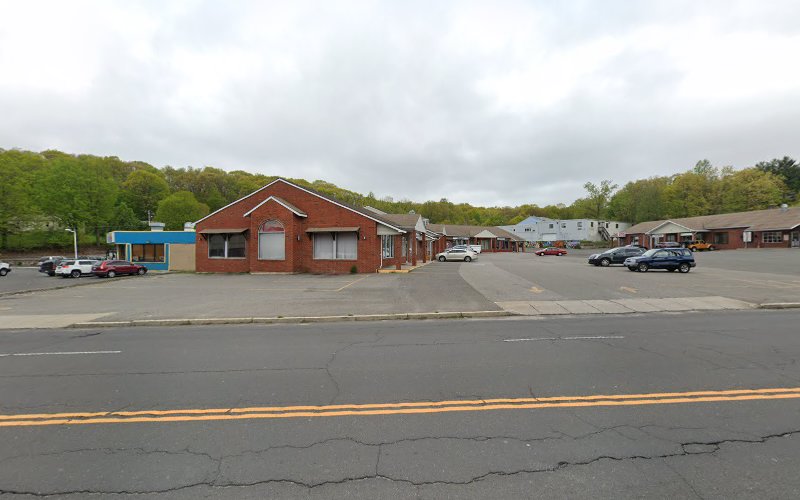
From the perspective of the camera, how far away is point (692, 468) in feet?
10.8

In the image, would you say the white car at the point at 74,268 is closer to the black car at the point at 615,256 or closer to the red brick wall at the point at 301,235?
the red brick wall at the point at 301,235

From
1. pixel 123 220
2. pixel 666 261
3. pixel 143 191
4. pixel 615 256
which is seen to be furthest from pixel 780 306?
pixel 143 191

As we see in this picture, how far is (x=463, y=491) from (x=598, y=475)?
1150mm

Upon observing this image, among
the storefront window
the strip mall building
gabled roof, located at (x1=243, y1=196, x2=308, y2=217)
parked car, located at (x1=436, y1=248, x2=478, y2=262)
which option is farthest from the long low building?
the storefront window

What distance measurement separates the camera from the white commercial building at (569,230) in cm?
8781

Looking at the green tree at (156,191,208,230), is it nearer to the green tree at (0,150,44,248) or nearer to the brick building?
the green tree at (0,150,44,248)

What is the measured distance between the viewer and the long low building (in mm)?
47694

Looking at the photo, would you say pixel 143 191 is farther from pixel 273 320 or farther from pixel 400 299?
pixel 273 320

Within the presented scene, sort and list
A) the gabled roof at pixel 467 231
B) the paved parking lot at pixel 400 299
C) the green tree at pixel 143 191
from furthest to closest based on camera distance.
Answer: the green tree at pixel 143 191, the gabled roof at pixel 467 231, the paved parking lot at pixel 400 299

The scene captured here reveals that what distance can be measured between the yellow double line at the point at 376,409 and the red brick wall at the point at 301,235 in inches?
930

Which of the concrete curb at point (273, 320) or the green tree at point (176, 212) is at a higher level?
the green tree at point (176, 212)

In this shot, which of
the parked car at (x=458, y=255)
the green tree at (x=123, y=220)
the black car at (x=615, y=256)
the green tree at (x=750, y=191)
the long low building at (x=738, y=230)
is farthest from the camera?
the green tree at (x=750, y=191)

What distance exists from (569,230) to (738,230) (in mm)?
37463

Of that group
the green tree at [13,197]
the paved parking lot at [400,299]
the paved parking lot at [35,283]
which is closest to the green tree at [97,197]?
the green tree at [13,197]
